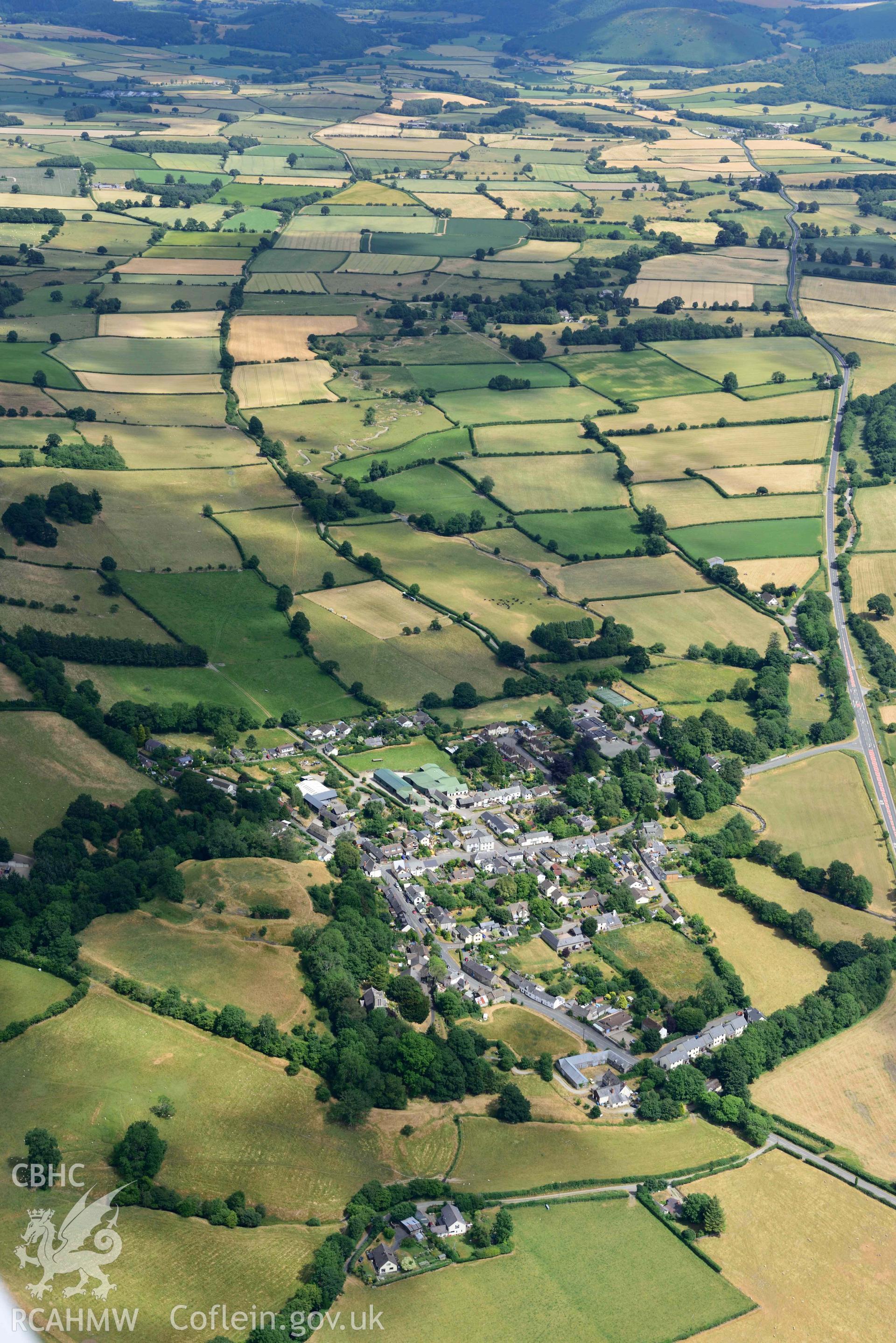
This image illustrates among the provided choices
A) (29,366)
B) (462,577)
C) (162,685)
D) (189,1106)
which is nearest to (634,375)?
(462,577)

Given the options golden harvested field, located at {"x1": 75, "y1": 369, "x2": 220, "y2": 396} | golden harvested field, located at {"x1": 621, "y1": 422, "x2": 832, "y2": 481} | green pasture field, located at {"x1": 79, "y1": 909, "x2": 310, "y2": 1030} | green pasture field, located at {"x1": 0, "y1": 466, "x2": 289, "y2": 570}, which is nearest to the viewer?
green pasture field, located at {"x1": 79, "y1": 909, "x2": 310, "y2": 1030}

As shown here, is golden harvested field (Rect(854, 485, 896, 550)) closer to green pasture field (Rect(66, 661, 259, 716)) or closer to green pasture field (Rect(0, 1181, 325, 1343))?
green pasture field (Rect(66, 661, 259, 716))

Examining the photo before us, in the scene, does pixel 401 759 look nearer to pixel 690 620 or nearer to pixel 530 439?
pixel 690 620

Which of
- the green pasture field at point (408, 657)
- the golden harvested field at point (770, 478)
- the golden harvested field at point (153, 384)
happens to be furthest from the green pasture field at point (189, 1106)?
the golden harvested field at point (153, 384)

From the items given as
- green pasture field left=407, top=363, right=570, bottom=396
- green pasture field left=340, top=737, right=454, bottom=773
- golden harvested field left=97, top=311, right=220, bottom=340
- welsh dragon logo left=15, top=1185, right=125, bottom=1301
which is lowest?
green pasture field left=340, top=737, right=454, bottom=773

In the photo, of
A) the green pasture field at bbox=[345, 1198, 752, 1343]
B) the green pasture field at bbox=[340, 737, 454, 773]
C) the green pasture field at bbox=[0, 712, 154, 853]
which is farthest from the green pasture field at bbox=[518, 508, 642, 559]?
the green pasture field at bbox=[345, 1198, 752, 1343]

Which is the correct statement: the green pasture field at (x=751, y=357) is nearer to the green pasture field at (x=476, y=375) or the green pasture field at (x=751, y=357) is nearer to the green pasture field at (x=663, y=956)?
the green pasture field at (x=476, y=375)
